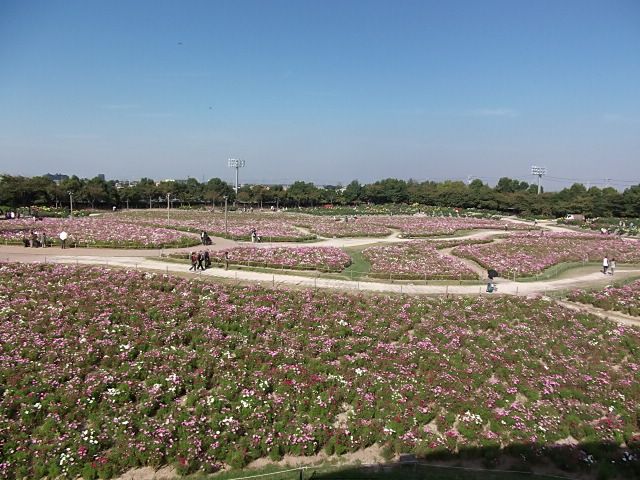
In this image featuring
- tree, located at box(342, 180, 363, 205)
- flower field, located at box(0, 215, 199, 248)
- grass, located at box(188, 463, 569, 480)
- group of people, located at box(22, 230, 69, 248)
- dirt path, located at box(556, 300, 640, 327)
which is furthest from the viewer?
tree, located at box(342, 180, 363, 205)

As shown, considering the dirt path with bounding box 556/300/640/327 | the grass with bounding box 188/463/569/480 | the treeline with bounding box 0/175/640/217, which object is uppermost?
the treeline with bounding box 0/175/640/217

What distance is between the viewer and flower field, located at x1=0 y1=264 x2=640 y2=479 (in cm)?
1148

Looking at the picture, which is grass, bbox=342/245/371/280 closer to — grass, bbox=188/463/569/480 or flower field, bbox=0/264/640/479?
flower field, bbox=0/264/640/479

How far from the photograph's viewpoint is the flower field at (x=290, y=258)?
2722cm

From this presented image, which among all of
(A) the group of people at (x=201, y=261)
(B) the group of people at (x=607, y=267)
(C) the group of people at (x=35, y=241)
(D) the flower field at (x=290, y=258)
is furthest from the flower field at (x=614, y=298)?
(C) the group of people at (x=35, y=241)

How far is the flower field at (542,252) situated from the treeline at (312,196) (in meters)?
41.6

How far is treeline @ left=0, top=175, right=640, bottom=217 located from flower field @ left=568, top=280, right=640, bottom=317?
65223 millimetres

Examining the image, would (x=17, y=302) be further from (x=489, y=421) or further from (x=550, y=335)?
(x=550, y=335)

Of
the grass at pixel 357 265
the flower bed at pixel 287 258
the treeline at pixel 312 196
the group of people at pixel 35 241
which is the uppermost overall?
the treeline at pixel 312 196

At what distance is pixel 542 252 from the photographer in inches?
1454

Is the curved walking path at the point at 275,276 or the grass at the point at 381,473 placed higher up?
the curved walking path at the point at 275,276

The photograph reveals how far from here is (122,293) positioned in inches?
794

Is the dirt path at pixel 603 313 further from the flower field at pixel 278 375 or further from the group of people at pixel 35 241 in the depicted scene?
the group of people at pixel 35 241

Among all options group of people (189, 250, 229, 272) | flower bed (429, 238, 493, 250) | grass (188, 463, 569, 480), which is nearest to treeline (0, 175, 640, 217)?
flower bed (429, 238, 493, 250)
